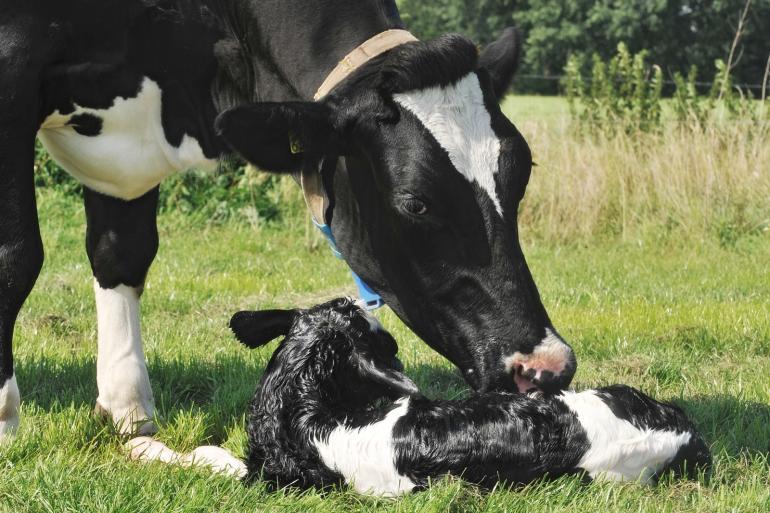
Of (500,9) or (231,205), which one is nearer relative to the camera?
(231,205)

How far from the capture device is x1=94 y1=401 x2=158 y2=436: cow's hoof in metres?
3.69

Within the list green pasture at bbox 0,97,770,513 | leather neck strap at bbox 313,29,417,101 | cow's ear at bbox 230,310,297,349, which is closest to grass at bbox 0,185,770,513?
green pasture at bbox 0,97,770,513

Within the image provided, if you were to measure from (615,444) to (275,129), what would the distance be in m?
1.31

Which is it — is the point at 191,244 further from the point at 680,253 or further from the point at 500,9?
the point at 500,9

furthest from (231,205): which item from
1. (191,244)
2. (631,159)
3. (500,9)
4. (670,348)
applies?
(500,9)

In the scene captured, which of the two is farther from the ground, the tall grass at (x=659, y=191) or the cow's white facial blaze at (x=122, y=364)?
the cow's white facial blaze at (x=122, y=364)

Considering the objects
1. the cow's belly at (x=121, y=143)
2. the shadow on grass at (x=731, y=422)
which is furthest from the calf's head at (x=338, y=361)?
the shadow on grass at (x=731, y=422)

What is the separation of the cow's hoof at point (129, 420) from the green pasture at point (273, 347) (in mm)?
49

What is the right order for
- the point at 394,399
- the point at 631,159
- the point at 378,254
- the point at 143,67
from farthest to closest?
the point at 631,159
the point at 143,67
the point at 378,254
the point at 394,399

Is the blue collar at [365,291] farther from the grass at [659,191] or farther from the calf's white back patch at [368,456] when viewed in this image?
the grass at [659,191]

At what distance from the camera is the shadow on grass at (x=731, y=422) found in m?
3.50

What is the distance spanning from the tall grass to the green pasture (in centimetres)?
19

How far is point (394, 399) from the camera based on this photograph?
9.95ft

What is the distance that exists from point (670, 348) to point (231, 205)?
5281 millimetres
